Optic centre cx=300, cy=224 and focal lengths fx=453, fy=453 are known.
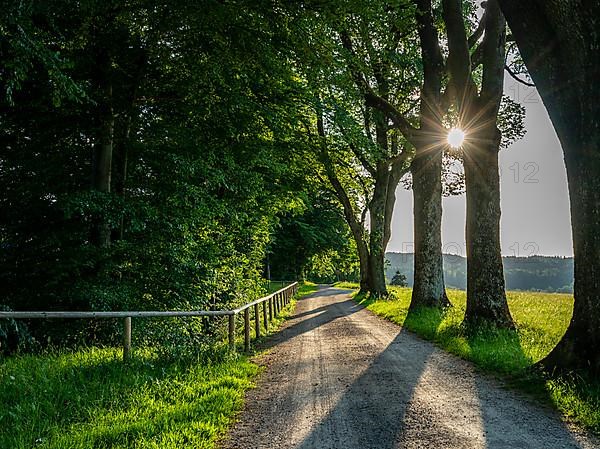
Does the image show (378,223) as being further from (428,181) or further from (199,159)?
(199,159)

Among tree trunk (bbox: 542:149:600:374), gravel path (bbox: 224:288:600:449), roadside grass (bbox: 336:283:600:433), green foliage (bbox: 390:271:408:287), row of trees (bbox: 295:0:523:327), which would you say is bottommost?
green foliage (bbox: 390:271:408:287)

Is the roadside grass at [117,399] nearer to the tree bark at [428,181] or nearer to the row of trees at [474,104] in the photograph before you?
the row of trees at [474,104]

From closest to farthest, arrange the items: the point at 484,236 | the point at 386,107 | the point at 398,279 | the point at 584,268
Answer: the point at 584,268 < the point at 484,236 < the point at 386,107 < the point at 398,279

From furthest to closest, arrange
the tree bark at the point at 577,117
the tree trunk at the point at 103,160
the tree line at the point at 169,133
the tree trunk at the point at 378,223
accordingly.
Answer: the tree trunk at the point at 378,223 → the tree trunk at the point at 103,160 → the tree line at the point at 169,133 → the tree bark at the point at 577,117

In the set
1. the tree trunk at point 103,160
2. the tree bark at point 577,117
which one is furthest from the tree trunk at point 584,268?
the tree trunk at point 103,160

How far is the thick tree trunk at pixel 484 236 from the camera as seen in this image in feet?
31.0

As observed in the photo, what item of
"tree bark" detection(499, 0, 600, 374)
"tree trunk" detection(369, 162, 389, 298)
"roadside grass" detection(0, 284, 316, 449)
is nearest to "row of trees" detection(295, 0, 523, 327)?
"tree trunk" detection(369, 162, 389, 298)

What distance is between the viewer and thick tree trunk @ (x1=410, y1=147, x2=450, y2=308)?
540 inches

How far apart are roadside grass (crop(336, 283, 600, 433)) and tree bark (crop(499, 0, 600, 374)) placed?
37cm

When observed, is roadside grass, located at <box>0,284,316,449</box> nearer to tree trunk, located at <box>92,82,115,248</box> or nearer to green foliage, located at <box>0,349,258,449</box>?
green foliage, located at <box>0,349,258,449</box>

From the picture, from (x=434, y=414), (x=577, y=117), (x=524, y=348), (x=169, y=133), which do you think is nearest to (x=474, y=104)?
(x=577, y=117)

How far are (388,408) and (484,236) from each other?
5.77 metres

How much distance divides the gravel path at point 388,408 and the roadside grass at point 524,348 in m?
0.25

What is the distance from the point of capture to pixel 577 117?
5785 mm
